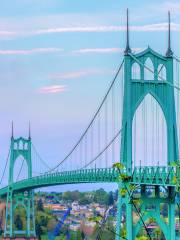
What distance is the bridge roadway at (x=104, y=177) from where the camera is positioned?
77.2ft

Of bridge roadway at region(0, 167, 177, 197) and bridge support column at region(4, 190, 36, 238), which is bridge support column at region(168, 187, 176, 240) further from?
bridge support column at region(4, 190, 36, 238)

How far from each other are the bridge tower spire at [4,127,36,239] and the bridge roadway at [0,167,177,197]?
143 centimetres

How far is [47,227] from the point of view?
68500 mm

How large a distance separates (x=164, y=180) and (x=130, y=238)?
11.2 feet

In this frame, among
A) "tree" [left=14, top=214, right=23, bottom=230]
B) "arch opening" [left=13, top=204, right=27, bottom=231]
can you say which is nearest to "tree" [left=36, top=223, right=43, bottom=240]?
"arch opening" [left=13, top=204, right=27, bottom=231]

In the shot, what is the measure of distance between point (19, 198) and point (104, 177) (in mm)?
29769

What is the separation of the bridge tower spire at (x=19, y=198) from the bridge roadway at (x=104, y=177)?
56.1 inches

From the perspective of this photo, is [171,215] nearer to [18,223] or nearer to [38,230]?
[38,230]

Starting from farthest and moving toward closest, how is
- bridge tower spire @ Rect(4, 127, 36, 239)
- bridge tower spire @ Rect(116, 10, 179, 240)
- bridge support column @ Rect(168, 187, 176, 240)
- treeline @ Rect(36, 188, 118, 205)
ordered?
treeline @ Rect(36, 188, 118, 205) < bridge tower spire @ Rect(4, 127, 36, 239) < bridge tower spire @ Rect(116, 10, 179, 240) < bridge support column @ Rect(168, 187, 176, 240)

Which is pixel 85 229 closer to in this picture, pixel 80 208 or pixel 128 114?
pixel 80 208

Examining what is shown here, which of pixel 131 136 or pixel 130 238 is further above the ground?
pixel 131 136

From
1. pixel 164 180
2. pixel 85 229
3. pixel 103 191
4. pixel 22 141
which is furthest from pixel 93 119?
pixel 103 191

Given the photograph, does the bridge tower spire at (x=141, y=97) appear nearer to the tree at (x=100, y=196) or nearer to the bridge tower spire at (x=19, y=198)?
the bridge tower spire at (x=19, y=198)

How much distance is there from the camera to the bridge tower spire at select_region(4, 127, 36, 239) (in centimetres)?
5866
